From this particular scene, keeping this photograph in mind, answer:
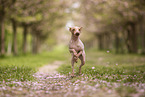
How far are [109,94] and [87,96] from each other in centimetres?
63

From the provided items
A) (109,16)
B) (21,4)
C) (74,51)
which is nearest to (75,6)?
(109,16)

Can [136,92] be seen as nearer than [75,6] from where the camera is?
Yes

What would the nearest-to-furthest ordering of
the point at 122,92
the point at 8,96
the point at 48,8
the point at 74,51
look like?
1. the point at 122,92
2. the point at 8,96
3. the point at 74,51
4. the point at 48,8

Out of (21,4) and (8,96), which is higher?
(21,4)

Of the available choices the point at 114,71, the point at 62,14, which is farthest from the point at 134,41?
the point at 114,71

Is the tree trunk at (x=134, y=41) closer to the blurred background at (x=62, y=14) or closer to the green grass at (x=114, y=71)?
the blurred background at (x=62, y=14)

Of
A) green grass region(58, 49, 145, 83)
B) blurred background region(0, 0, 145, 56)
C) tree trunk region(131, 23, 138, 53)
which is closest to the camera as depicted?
green grass region(58, 49, 145, 83)

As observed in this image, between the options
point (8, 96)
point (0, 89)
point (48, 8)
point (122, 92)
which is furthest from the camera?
point (48, 8)

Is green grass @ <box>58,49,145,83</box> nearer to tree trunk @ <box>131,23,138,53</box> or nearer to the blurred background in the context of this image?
the blurred background

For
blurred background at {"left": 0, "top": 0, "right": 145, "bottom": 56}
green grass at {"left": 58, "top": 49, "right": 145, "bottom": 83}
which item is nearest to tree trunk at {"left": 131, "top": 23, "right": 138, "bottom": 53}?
blurred background at {"left": 0, "top": 0, "right": 145, "bottom": 56}

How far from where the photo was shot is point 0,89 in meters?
6.22

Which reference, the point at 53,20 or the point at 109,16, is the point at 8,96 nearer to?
the point at 109,16

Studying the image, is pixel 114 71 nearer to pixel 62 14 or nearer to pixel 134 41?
pixel 134 41

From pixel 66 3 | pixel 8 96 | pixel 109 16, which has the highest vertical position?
pixel 66 3
